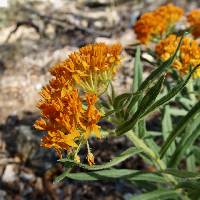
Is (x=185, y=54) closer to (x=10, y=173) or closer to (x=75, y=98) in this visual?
(x=75, y=98)

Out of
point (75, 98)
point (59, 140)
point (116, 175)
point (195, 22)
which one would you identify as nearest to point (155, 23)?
point (195, 22)

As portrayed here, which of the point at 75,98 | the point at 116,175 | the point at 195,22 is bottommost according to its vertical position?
the point at 116,175

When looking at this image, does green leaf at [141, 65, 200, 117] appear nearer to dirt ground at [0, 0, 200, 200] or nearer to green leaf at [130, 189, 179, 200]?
green leaf at [130, 189, 179, 200]

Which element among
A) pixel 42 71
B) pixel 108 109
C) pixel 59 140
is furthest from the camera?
pixel 42 71

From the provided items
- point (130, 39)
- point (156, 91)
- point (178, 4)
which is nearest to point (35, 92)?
point (130, 39)

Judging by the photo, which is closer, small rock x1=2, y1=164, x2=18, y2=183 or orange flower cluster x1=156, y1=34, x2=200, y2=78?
orange flower cluster x1=156, y1=34, x2=200, y2=78

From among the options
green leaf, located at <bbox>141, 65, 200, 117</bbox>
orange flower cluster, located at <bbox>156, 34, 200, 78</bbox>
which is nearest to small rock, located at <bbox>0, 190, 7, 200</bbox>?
orange flower cluster, located at <bbox>156, 34, 200, 78</bbox>

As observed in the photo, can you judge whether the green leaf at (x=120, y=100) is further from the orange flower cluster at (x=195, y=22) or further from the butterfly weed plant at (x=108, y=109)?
the orange flower cluster at (x=195, y=22)
